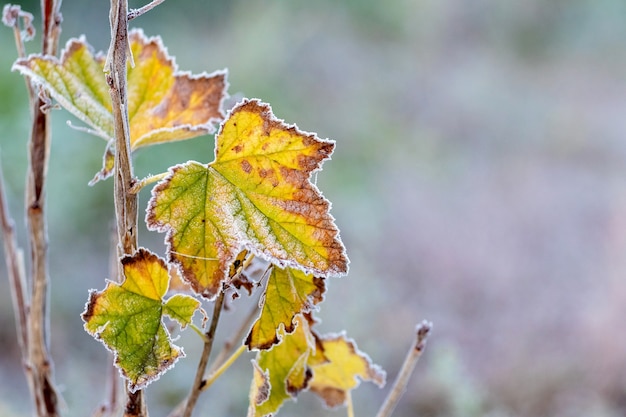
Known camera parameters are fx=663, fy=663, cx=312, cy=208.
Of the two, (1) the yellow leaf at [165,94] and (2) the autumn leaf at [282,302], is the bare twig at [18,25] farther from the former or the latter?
(2) the autumn leaf at [282,302]

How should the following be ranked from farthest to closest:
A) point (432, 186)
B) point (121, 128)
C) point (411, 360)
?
1. point (432, 186)
2. point (411, 360)
3. point (121, 128)

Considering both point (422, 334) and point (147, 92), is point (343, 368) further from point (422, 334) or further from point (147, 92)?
point (147, 92)

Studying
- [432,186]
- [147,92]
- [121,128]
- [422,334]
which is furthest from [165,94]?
[432,186]

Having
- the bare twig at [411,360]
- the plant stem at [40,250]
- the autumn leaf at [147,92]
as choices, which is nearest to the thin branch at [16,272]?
the plant stem at [40,250]

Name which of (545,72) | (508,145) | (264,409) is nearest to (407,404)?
(264,409)

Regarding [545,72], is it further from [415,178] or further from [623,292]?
[623,292]

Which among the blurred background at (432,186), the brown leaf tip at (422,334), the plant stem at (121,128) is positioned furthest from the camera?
the blurred background at (432,186)
